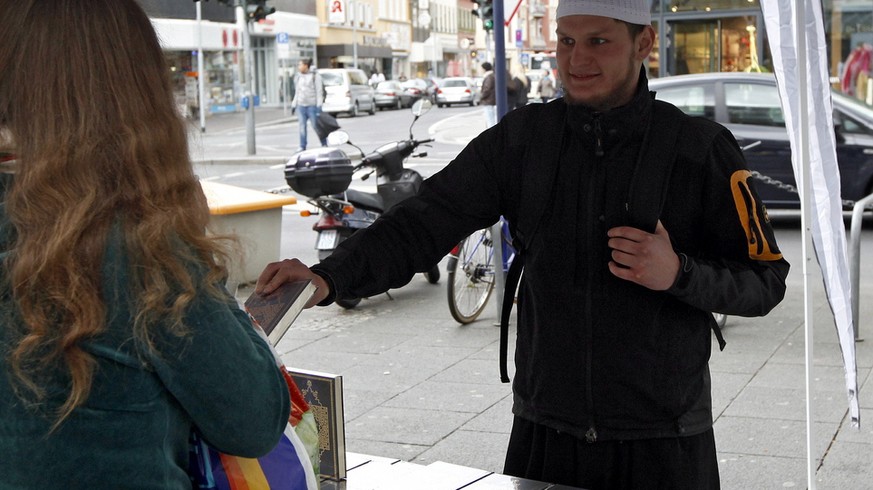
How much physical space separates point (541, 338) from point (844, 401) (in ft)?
12.2

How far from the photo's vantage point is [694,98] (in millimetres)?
11961

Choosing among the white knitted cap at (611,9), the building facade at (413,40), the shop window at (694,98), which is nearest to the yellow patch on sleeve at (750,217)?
the white knitted cap at (611,9)

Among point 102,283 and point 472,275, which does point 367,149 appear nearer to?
point 472,275

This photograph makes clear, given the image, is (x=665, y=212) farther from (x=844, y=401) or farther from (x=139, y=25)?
(x=844, y=401)

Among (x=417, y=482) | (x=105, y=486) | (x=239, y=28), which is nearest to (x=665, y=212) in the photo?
(x=417, y=482)

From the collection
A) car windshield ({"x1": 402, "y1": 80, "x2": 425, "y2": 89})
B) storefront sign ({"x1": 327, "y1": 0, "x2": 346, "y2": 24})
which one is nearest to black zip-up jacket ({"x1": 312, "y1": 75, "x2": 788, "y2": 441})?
storefront sign ({"x1": 327, "y1": 0, "x2": 346, "y2": 24})

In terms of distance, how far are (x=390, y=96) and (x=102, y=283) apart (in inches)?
1807

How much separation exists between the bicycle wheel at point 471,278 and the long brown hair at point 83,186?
6.02 metres

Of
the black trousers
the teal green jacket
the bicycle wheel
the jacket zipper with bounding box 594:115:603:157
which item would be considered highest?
the jacket zipper with bounding box 594:115:603:157

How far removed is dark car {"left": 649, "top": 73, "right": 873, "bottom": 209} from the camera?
37.6 ft

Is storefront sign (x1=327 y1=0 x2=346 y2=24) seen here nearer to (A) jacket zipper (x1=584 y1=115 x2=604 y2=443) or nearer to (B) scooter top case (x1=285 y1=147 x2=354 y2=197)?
(B) scooter top case (x1=285 y1=147 x2=354 y2=197)

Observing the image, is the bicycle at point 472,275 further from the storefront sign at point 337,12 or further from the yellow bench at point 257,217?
the storefront sign at point 337,12

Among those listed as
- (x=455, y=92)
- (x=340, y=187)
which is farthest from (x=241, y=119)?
(x=340, y=187)

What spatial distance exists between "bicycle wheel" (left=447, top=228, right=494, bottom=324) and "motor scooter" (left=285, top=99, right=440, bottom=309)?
0.92 meters
